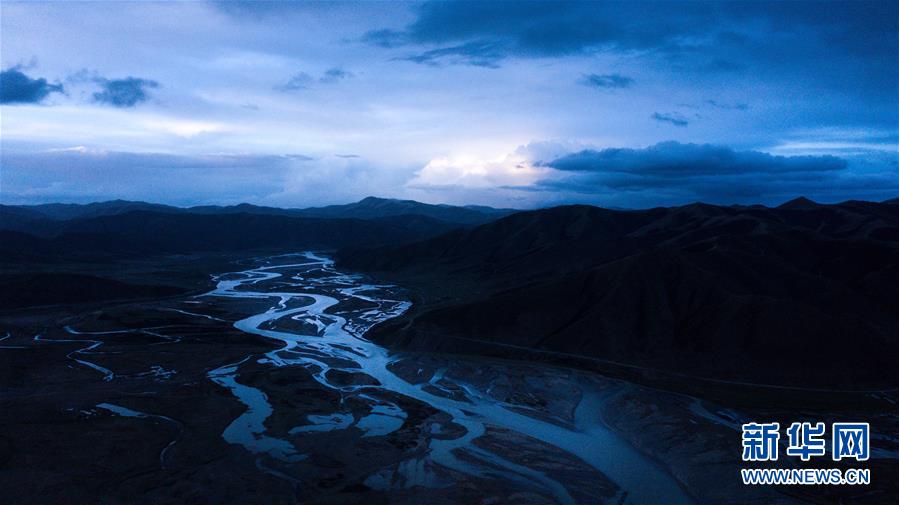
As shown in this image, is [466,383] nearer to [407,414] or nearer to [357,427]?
[407,414]

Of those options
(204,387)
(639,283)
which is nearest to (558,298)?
(639,283)

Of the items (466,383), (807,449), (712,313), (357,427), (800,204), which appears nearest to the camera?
(807,449)

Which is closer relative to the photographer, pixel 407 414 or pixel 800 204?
pixel 407 414

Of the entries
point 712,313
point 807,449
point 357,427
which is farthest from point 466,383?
point 712,313

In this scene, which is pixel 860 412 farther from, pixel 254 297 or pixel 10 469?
pixel 254 297

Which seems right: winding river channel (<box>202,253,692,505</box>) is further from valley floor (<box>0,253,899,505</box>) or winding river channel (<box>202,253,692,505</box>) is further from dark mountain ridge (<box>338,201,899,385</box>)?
dark mountain ridge (<box>338,201,899,385</box>)

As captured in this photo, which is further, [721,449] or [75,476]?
[721,449]

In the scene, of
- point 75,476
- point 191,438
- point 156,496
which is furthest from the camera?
point 191,438
